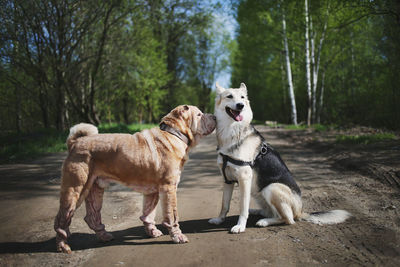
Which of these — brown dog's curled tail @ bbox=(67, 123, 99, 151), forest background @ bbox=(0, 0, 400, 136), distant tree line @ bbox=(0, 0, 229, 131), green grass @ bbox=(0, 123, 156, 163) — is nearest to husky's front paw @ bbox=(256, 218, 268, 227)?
brown dog's curled tail @ bbox=(67, 123, 99, 151)

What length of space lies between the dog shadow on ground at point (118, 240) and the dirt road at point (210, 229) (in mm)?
13

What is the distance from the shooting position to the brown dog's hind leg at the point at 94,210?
11.8 feet

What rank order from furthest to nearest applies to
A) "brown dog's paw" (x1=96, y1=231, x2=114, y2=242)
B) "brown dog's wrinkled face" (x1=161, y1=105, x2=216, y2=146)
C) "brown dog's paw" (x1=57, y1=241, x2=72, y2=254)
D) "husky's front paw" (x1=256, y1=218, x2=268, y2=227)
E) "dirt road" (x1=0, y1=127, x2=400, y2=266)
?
1. "husky's front paw" (x1=256, y1=218, x2=268, y2=227)
2. "brown dog's wrinkled face" (x1=161, y1=105, x2=216, y2=146)
3. "brown dog's paw" (x1=96, y1=231, x2=114, y2=242)
4. "brown dog's paw" (x1=57, y1=241, x2=72, y2=254)
5. "dirt road" (x1=0, y1=127, x2=400, y2=266)

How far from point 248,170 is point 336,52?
20940mm

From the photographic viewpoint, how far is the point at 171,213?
3502 millimetres

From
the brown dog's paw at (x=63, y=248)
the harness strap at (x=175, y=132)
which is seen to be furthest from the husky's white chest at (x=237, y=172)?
the brown dog's paw at (x=63, y=248)

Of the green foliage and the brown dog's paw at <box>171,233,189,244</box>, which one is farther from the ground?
the green foliage

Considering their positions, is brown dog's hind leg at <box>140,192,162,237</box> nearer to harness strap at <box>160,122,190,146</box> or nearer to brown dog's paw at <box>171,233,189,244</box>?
brown dog's paw at <box>171,233,189,244</box>

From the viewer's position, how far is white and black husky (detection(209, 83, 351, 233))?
3.87 m

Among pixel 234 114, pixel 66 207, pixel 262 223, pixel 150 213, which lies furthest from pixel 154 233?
pixel 234 114

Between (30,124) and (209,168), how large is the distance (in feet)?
79.1

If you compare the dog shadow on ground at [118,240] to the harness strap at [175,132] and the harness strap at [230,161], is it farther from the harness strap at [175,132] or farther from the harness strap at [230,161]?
the harness strap at [175,132]

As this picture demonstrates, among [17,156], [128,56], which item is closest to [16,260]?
[17,156]

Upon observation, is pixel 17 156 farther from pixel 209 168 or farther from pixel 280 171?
pixel 280 171
